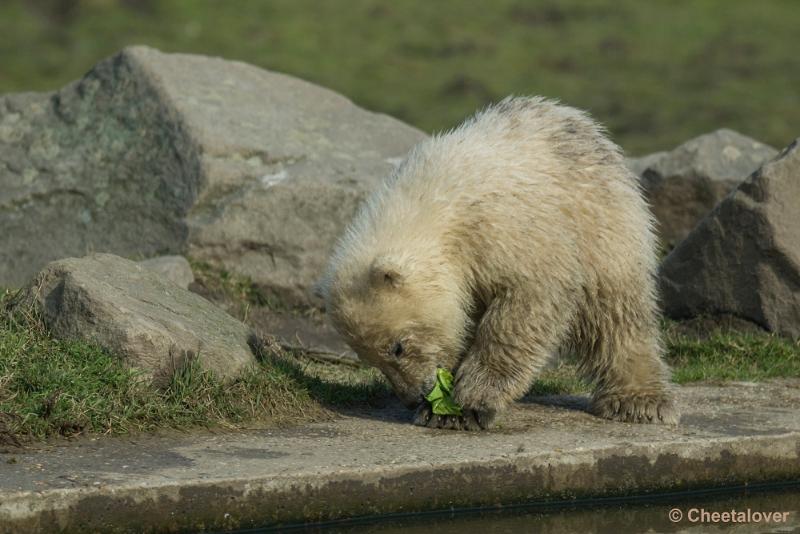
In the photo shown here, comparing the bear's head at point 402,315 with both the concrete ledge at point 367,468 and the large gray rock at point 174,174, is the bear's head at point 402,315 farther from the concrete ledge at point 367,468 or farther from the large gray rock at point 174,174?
the large gray rock at point 174,174

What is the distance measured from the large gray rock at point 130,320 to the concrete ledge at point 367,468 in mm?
516

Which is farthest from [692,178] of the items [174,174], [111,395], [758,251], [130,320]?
[111,395]

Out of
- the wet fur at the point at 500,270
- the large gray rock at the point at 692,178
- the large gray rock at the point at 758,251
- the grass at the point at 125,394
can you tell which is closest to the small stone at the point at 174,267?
the grass at the point at 125,394

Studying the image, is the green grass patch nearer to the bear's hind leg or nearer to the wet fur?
the bear's hind leg

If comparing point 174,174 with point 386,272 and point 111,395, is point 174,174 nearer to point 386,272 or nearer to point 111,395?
point 111,395

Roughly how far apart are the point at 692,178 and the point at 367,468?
6.01 m

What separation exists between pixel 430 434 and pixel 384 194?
1300 millimetres

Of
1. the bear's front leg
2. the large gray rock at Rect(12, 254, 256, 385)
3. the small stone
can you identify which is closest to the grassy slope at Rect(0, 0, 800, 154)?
the small stone

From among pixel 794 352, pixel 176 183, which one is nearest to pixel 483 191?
pixel 794 352

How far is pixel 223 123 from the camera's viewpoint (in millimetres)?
11391

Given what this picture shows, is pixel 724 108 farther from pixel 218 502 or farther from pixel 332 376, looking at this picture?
pixel 218 502

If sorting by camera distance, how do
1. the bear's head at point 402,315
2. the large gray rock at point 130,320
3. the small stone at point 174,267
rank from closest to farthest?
1. the bear's head at point 402,315
2. the large gray rock at point 130,320
3. the small stone at point 174,267

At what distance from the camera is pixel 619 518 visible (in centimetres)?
677

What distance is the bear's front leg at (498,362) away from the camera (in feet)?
24.1
